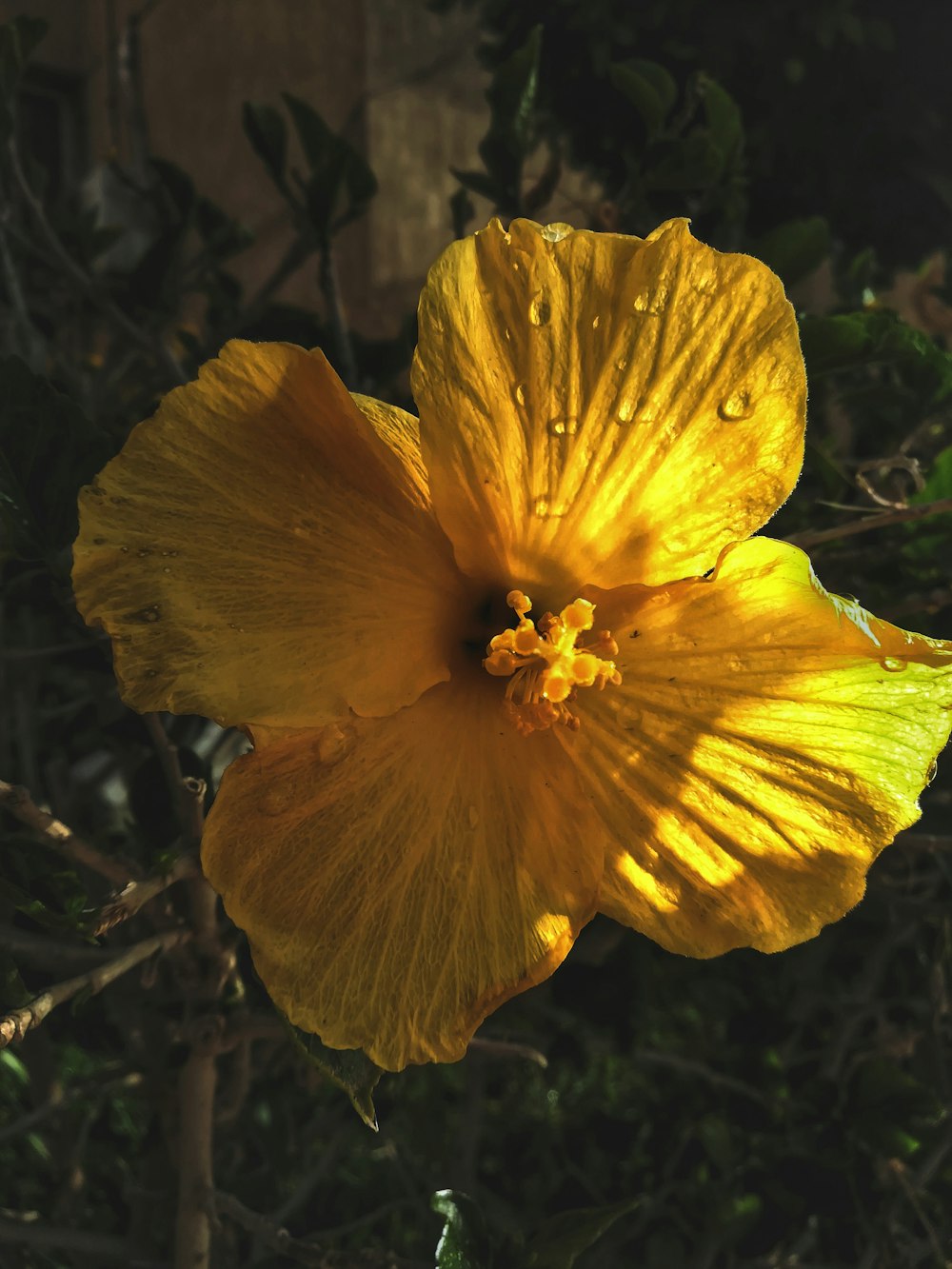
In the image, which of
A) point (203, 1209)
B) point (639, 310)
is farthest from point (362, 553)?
point (203, 1209)

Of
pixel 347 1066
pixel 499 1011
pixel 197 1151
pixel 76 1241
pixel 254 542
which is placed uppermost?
pixel 254 542

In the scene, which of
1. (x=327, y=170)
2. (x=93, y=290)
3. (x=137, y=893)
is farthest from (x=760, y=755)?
(x=93, y=290)

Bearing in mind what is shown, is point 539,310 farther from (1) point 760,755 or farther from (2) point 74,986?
(2) point 74,986

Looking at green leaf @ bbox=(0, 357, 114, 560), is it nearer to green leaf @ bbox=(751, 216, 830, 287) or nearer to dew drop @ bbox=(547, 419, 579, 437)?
dew drop @ bbox=(547, 419, 579, 437)

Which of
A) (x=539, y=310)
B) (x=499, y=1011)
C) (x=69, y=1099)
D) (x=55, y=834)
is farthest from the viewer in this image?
(x=499, y=1011)

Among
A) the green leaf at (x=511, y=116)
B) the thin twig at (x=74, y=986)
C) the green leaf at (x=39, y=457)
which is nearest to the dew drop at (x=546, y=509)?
the green leaf at (x=39, y=457)

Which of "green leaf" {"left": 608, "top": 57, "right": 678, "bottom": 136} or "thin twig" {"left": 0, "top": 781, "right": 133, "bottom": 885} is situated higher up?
"green leaf" {"left": 608, "top": 57, "right": 678, "bottom": 136}

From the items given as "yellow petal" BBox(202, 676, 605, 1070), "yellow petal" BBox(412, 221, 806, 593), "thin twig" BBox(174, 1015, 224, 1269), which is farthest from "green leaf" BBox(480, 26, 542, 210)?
"thin twig" BBox(174, 1015, 224, 1269)
